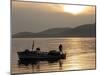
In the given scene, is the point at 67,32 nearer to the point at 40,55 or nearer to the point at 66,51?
the point at 66,51

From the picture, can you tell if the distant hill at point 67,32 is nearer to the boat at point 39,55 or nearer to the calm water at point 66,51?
the calm water at point 66,51

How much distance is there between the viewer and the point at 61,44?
3.52 metres

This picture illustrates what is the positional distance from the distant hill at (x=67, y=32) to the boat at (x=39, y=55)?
208 millimetres

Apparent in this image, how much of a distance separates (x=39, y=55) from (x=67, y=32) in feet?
1.73

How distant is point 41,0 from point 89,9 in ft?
2.44

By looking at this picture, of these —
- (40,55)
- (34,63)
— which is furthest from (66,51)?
(34,63)

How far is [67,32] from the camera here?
142 inches

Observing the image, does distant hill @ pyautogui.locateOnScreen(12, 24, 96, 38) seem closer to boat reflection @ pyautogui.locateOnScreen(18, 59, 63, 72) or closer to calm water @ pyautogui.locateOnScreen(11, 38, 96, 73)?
calm water @ pyautogui.locateOnScreen(11, 38, 96, 73)

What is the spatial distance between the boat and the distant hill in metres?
0.21

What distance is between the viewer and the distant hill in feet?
11.0

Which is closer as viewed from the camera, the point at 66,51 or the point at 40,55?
the point at 40,55

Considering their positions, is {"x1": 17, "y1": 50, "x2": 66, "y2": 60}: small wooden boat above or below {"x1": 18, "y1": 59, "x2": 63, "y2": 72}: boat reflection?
above

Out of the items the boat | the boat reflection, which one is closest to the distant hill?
the boat

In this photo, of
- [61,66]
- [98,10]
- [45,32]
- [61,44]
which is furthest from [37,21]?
[98,10]
